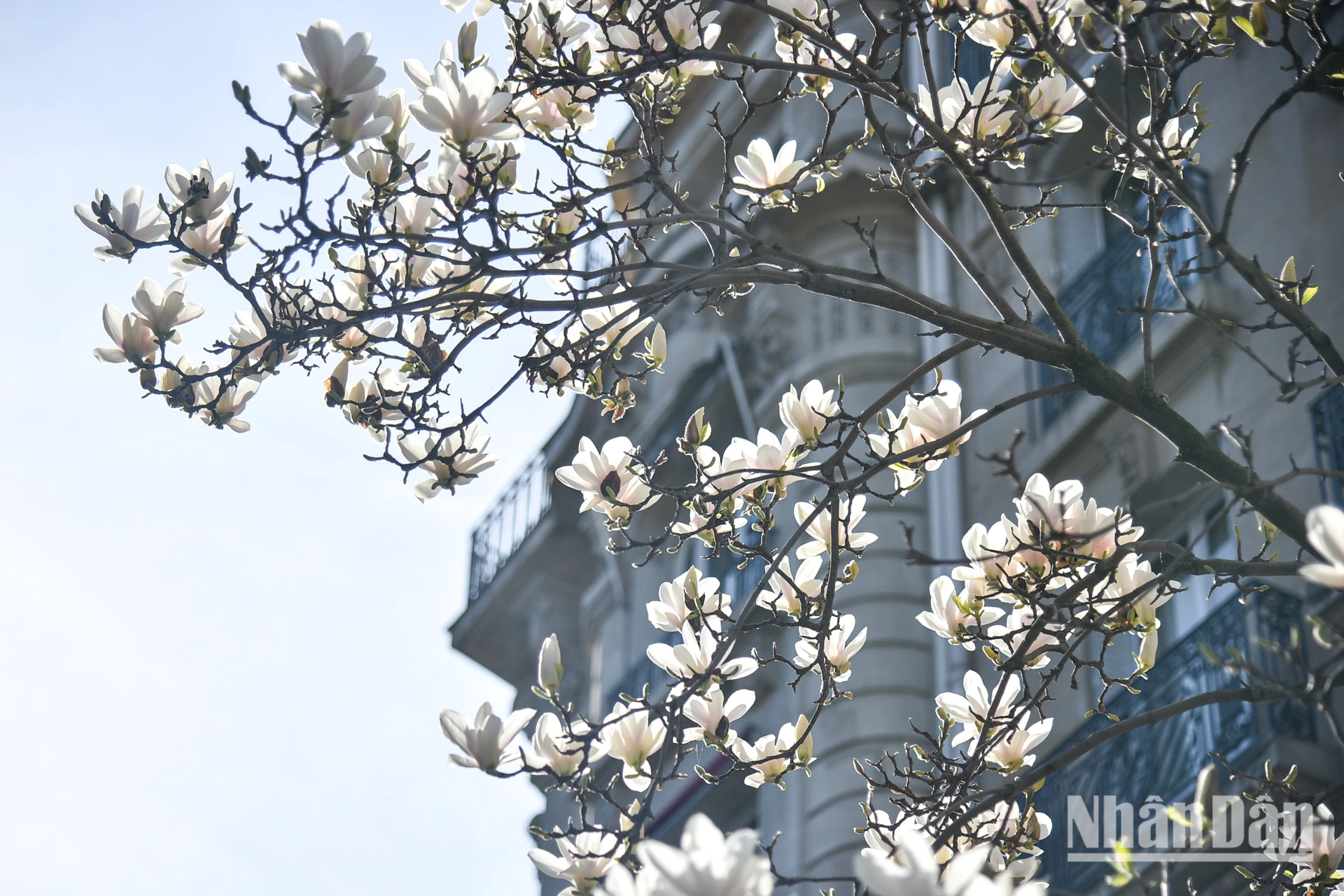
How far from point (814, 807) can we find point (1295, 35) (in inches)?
207

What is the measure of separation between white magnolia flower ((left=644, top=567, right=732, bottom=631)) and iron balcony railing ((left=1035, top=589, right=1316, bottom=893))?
289 centimetres

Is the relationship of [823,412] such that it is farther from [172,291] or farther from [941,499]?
[941,499]

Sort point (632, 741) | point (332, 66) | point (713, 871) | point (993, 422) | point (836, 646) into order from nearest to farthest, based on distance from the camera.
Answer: point (713, 871) < point (332, 66) < point (632, 741) < point (836, 646) < point (993, 422)

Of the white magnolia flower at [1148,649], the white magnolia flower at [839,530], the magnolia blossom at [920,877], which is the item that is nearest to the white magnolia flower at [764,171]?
the white magnolia flower at [839,530]

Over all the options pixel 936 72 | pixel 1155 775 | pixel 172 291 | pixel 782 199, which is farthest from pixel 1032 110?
pixel 936 72

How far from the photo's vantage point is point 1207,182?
8.41 m

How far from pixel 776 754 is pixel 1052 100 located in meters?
1.80

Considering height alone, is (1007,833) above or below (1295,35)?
below

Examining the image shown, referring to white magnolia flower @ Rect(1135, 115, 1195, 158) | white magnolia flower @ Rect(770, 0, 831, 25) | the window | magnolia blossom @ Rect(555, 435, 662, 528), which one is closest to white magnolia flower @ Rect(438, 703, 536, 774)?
magnolia blossom @ Rect(555, 435, 662, 528)

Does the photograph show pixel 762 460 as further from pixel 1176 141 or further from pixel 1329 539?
pixel 1329 539

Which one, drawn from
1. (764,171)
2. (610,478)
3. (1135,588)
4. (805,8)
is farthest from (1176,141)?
(610,478)

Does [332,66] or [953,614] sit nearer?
[332,66]

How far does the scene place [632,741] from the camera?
3.47m

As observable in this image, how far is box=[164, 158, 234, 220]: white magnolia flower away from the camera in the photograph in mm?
3502
